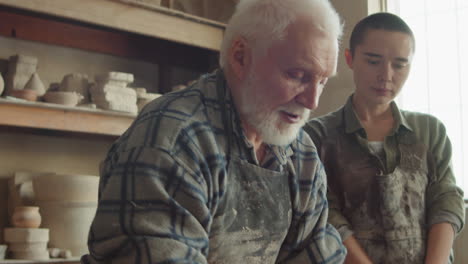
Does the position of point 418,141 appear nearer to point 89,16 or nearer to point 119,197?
point 119,197

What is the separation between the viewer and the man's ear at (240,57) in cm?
132

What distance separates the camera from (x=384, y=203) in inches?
71.3

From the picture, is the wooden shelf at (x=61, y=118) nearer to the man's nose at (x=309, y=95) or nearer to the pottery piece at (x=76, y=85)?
the pottery piece at (x=76, y=85)

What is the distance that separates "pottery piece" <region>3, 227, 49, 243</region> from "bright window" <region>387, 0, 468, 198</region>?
5.77 feet

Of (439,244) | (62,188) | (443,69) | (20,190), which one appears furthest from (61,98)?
(443,69)

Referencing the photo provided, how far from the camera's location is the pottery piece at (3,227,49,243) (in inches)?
87.9

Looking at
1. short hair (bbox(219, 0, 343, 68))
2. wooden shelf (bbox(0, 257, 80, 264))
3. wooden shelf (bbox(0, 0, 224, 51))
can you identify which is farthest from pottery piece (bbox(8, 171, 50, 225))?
short hair (bbox(219, 0, 343, 68))

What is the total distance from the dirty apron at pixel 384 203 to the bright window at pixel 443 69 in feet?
3.00

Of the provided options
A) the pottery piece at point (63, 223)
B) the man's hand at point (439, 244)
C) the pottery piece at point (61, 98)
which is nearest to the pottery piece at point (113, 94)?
the pottery piece at point (61, 98)

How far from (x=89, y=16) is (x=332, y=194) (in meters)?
1.24

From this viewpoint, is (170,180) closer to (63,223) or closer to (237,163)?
(237,163)

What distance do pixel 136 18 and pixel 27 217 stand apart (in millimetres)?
935

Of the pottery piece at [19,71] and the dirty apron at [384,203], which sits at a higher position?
the pottery piece at [19,71]

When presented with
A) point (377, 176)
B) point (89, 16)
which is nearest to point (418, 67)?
point (377, 176)
